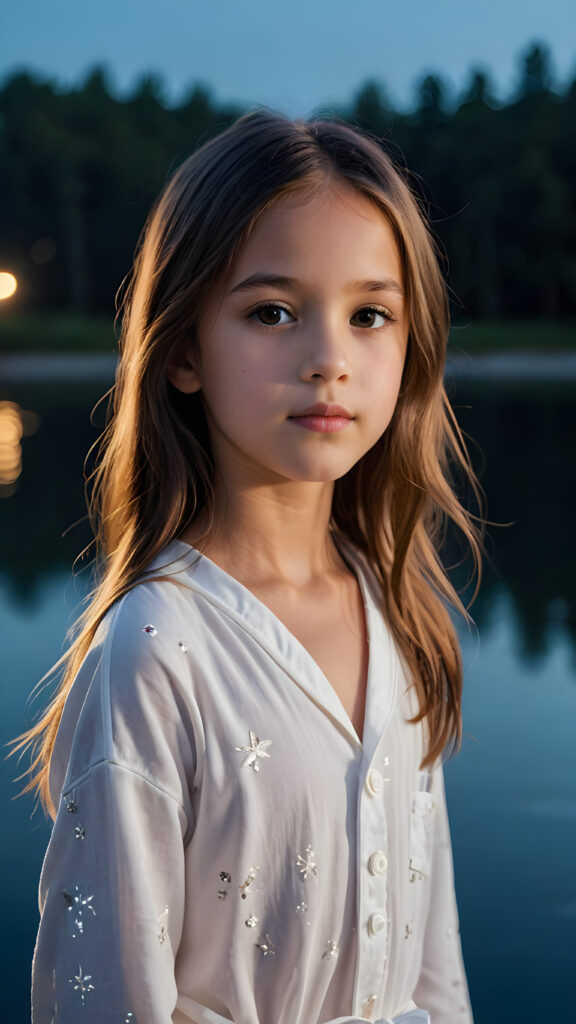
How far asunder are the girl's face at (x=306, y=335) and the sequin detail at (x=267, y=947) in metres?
0.36

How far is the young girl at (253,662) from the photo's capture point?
2.67ft

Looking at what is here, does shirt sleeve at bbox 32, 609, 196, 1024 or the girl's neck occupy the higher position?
the girl's neck

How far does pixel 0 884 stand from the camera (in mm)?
2133

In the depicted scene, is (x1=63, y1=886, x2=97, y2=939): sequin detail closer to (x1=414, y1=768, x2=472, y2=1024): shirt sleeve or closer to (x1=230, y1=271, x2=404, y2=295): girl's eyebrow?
(x1=414, y1=768, x2=472, y2=1024): shirt sleeve

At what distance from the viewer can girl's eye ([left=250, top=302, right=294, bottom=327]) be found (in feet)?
2.87

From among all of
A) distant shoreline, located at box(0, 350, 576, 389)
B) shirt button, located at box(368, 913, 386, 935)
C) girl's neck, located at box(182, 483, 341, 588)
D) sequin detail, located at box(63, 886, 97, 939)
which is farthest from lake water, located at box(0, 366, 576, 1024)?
distant shoreline, located at box(0, 350, 576, 389)

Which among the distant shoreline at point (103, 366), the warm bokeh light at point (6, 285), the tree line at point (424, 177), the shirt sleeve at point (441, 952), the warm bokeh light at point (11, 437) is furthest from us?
the tree line at point (424, 177)

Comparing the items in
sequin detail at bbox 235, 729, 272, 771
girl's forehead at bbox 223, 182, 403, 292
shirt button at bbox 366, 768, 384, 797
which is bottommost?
shirt button at bbox 366, 768, 384, 797

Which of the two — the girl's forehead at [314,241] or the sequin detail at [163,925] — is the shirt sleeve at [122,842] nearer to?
the sequin detail at [163,925]

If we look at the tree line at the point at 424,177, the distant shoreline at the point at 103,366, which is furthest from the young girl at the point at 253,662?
the tree line at the point at 424,177

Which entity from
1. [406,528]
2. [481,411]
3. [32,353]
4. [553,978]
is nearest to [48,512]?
[553,978]

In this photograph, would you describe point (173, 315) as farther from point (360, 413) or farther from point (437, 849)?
point (437, 849)

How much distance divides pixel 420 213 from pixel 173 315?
10.2 inches

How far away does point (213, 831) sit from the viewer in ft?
2.74
